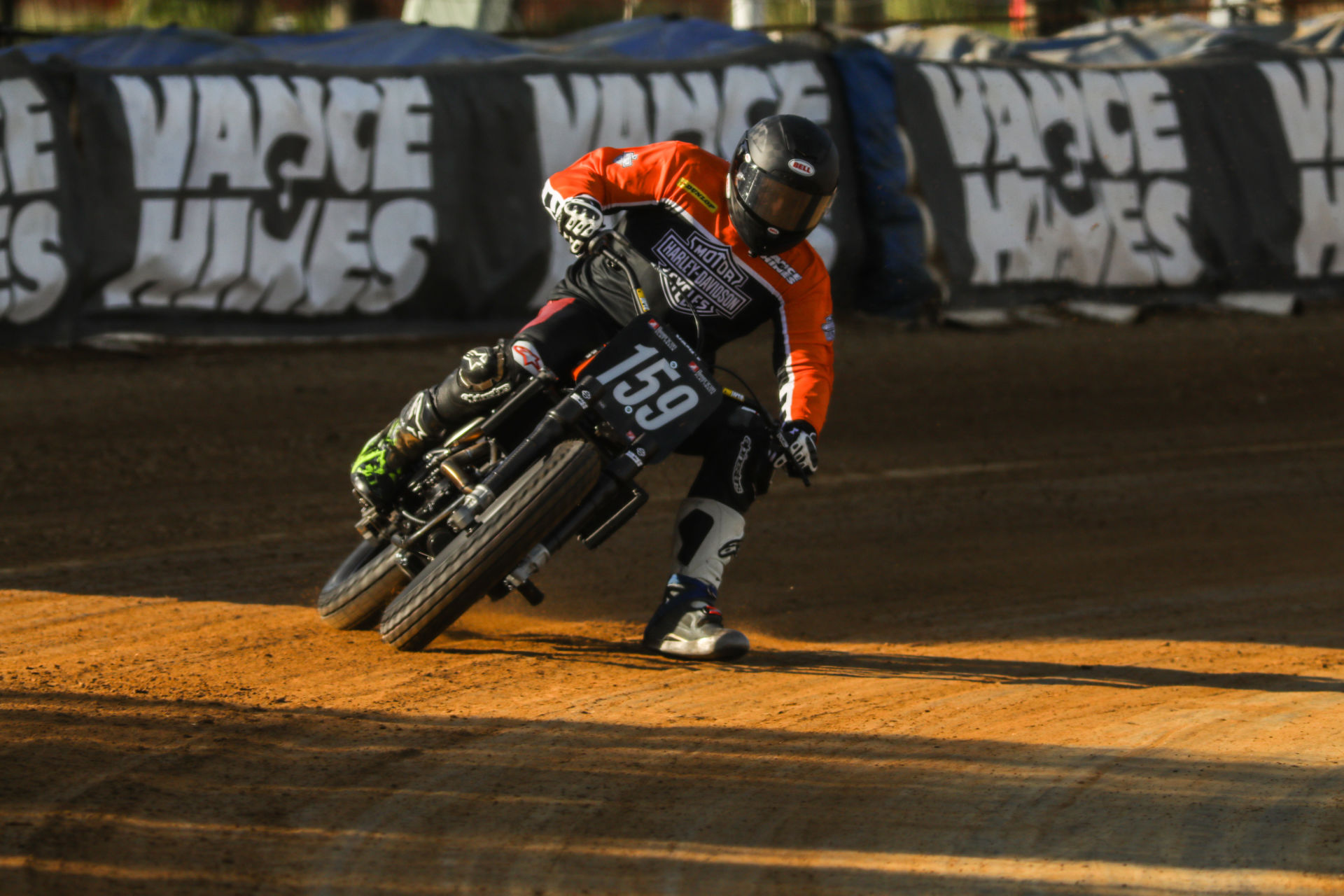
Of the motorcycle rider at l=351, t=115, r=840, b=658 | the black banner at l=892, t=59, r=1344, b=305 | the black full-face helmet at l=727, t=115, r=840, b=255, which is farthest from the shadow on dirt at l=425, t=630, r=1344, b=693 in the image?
the black banner at l=892, t=59, r=1344, b=305

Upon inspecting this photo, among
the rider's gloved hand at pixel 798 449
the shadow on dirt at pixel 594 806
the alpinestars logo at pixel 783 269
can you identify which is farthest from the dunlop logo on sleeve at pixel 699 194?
the shadow on dirt at pixel 594 806

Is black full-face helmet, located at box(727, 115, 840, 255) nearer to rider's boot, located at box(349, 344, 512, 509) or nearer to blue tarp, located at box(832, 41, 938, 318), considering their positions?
rider's boot, located at box(349, 344, 512, 509)

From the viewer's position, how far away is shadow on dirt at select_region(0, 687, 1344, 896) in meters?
3.19

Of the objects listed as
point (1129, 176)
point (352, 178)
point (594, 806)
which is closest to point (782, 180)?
point (594, 806)

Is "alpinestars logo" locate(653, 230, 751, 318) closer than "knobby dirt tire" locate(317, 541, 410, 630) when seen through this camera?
No

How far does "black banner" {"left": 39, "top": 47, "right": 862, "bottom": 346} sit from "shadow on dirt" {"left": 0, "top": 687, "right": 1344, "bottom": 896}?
21.8 ft

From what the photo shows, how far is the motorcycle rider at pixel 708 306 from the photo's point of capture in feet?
16.2

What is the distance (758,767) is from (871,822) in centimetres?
46

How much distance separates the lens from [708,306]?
5.18 meters

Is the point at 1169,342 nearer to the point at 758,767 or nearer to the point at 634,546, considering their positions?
the point at 634,546

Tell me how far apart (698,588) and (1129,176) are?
9.62m

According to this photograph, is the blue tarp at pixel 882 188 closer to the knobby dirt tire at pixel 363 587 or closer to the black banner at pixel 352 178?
the black banner at pixel 352 178

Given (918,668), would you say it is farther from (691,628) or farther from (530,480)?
(530,480)

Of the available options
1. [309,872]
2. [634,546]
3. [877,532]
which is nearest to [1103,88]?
[877,532]
